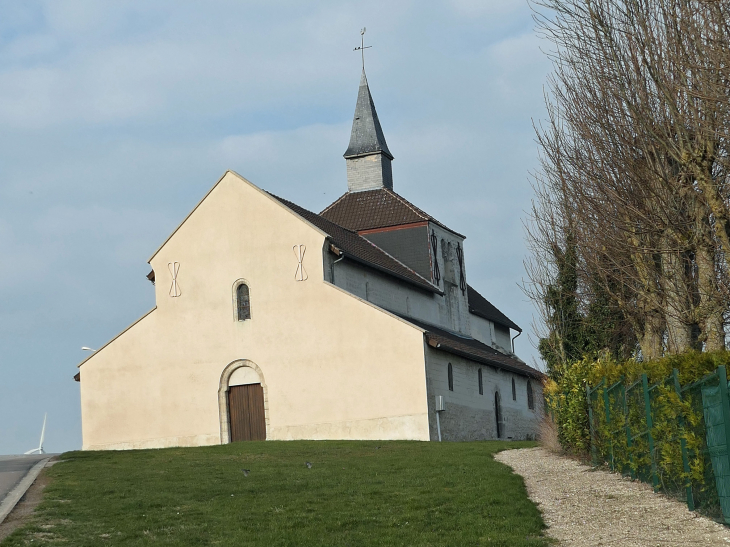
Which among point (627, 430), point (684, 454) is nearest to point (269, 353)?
point (627, 430)

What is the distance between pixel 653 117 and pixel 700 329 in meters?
4.84

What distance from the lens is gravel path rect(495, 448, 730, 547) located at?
37.6 ft

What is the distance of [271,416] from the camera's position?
112ft

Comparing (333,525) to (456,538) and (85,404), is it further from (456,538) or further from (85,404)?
(85,404)

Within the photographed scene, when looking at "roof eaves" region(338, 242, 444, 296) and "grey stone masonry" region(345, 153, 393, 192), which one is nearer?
"roof eaves" region(338, 242, 444, 296)

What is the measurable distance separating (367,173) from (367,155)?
35.3 inches

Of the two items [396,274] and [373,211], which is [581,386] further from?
[373,211]

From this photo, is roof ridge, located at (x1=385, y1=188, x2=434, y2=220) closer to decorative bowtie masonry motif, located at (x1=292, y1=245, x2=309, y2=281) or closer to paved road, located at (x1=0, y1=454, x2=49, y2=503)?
decorative bowtie masonry motif, located at (x1=292, y1=245, x2=309, y2=281)

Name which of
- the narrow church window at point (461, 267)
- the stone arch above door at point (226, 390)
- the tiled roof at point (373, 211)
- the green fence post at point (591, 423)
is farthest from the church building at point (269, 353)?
the green fence post at point (591, 423)

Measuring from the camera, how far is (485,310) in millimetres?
51844

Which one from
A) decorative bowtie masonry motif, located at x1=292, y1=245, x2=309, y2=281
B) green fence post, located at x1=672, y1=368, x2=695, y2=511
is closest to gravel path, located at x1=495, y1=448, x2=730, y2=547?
green fence post, located at x1=672, y1=368, x2=695, y2=511

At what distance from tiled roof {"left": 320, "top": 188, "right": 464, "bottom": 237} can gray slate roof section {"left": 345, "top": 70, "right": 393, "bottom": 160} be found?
217cm

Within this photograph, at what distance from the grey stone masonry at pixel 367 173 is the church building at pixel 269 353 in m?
7.79

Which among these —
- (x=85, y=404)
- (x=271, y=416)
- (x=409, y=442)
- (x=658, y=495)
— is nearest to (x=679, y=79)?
(x=658, y=495)
